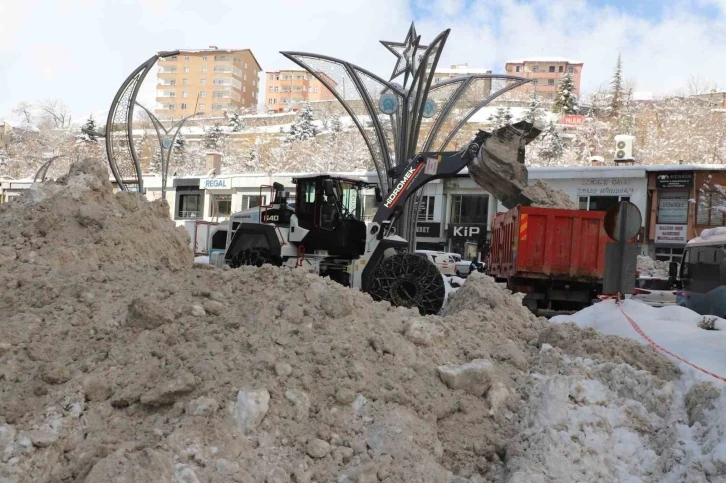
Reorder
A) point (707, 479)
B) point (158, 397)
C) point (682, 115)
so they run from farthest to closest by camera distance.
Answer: point (682, 115) < point (158, 397) < point (707, 479)

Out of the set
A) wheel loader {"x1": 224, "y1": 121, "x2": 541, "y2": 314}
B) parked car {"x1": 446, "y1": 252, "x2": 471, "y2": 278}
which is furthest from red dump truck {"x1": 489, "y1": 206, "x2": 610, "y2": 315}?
parked car {"x1": 446, "y1": 252, "x2": 471, "y2": 278}

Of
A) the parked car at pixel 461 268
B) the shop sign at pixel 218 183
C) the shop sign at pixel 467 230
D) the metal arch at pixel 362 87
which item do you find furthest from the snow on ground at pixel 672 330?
the shop sign at pixel 218 183

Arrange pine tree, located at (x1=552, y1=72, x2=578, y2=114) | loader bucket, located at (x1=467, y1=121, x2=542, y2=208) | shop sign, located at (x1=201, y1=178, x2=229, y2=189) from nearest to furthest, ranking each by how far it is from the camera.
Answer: loader bucket, located at (x1=467, y1=121, x2=542, y2=208), shop sign, located at (x1=201, y1=178, x2=229, y2=189), pine tree, located at (x1=552, y1=72, x2=578, y2=114)

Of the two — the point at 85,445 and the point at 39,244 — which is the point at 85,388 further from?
the point at 39,244

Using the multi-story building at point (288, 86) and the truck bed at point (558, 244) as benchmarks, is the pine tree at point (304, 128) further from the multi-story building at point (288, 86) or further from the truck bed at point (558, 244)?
the truck bed at point (558, 244)

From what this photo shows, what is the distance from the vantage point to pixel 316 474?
12.4ft

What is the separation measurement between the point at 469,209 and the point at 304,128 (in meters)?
36.9

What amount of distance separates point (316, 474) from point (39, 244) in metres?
4.88

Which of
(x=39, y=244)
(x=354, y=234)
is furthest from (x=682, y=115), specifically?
(x=39, y=244)

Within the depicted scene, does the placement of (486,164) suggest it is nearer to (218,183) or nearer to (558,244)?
(558,244)

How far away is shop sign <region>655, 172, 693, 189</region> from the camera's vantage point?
3225 cm

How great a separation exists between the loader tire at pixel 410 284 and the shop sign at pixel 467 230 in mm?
26762

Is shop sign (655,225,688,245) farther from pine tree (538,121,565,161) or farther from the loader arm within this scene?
pine tree (538,121,565,161)

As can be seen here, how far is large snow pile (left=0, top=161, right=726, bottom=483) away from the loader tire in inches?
157
